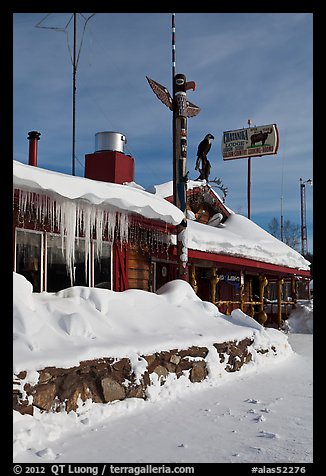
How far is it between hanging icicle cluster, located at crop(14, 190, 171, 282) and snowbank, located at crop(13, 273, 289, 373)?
115 cm

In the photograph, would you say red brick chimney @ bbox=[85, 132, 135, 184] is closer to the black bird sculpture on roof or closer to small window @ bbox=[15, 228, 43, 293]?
the black bird sculpture on roof

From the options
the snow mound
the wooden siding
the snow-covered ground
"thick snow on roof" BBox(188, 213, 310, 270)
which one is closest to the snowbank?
the snow-covered ground

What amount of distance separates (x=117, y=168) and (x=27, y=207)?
7881mm

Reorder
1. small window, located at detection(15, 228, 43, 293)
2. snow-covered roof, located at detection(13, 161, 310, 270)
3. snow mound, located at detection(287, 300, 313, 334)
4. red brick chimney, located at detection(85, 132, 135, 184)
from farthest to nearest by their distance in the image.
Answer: snow mound, located at detection(287, 300, 313, 334)
red brick chimney, located at detection(85, 132, 135, 184)
small window, located at detection(15, 228, 43, 293)
snow-covered roof, located at detection(13, 161, 310, 270)

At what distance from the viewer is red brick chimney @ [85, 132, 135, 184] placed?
49.8 feet

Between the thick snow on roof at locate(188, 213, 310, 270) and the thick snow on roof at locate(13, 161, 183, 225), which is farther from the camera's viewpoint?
the thick snow on roof at locate(188, 213, 310, 270)

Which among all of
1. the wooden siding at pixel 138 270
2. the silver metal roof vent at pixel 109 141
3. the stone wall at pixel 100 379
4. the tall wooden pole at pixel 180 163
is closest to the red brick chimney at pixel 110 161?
the silver metal roof vent at pixel 109 141

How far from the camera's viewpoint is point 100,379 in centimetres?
525

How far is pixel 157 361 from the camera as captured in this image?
20.3ft

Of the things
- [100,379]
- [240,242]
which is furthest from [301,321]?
[100,379]

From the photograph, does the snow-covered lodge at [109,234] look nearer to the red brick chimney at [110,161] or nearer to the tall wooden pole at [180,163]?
the red brick chimney at [110,161]

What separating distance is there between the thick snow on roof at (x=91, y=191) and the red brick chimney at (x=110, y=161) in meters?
6.26

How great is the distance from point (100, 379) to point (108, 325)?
1.20 meters
